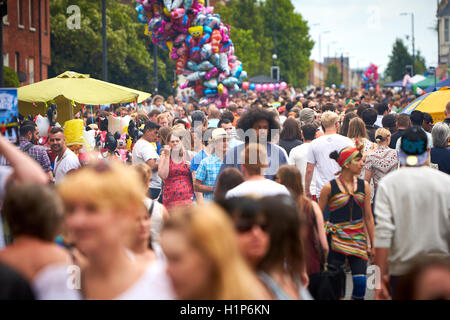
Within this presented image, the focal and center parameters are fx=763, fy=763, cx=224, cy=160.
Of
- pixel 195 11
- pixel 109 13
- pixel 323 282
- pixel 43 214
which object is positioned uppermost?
pixel 109 13

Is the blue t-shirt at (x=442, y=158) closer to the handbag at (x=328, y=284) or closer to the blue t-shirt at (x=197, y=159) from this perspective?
the blue t-shirt at (x=197, y=159)

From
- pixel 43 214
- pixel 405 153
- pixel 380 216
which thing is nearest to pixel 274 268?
pixel 43 214

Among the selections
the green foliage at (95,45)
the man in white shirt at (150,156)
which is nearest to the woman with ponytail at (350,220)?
the man in white shirt at (150,156)

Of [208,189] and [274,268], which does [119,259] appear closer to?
[274,268]

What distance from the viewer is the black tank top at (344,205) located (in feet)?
21.9

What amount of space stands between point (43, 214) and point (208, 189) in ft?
15.1

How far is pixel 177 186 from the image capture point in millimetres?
8898

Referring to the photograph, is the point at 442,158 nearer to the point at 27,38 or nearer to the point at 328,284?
the point at 328,284

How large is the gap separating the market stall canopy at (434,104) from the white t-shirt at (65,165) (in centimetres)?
681

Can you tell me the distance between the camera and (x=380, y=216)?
5285 mm

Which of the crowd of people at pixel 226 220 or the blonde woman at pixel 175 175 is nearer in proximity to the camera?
the crowd of people at pixel 226 220

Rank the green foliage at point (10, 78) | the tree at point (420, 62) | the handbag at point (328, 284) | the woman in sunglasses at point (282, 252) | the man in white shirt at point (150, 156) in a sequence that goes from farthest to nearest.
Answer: the tree at point (420, 62)
the green foliage at point (10, 78)
the man in white shirt at point (150, 156)
the handbag at point (328, 284)
the woman in sunglasses at point (282, 252)

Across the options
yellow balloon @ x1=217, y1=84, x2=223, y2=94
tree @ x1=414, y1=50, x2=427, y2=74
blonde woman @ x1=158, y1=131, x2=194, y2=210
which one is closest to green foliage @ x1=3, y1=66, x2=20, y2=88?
yellow balloon @ x1=217, y1=84, x2=223, y2=94

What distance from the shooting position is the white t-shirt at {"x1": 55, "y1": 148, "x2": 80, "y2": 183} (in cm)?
823
